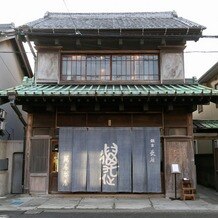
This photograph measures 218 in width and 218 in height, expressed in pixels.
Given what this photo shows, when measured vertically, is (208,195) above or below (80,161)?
below

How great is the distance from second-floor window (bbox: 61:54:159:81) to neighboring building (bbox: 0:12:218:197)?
5cm

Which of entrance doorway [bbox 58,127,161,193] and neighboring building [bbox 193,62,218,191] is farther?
neighboring building [bbox 193,62,218,191]

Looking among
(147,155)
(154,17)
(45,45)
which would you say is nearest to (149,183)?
(147,155)

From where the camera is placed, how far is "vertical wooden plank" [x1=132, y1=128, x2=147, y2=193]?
1417 centimetres

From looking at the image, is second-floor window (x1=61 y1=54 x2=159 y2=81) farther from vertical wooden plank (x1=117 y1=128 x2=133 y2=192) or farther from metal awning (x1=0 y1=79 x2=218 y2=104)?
vertical wooden plank (x1=117 y1=128 x2=133 y2=192)

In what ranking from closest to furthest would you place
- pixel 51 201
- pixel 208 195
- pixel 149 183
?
pixel 51 201 < pixel 149 183 < pixel 208 195

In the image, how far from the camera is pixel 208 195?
15.2m

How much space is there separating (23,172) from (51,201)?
263 cm

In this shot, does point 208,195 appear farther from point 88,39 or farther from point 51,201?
point 88,39

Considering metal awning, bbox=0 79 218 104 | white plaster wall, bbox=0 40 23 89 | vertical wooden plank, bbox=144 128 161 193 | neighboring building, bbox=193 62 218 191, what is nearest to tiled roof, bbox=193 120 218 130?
neighboring building, bbox=193 62 218 191

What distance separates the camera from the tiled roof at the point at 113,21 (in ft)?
52.1

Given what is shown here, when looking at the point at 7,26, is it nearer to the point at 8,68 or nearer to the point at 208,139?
the point at 8,68

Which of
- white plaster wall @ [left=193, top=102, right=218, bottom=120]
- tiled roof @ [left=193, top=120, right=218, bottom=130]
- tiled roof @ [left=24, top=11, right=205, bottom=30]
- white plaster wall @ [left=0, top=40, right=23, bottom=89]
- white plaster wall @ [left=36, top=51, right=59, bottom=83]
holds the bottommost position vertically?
tiled roof @ [left=193, top=120, right=218, bottom=130]

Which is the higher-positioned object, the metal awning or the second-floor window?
the second-floor window
